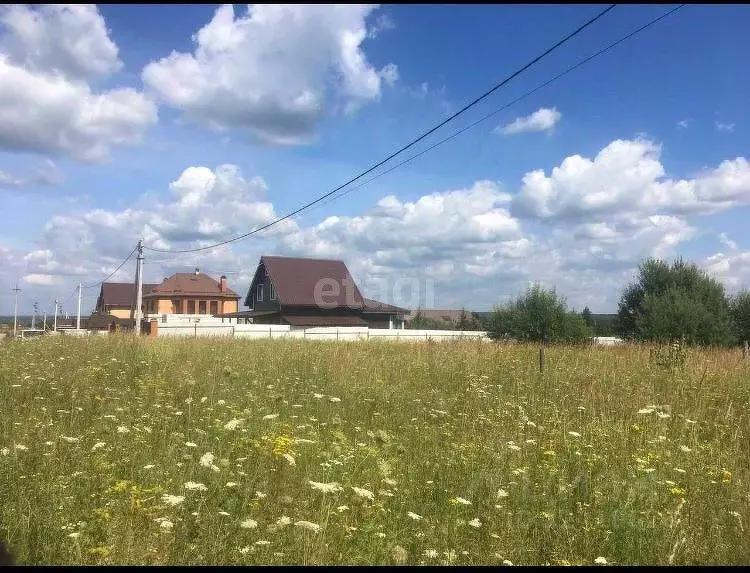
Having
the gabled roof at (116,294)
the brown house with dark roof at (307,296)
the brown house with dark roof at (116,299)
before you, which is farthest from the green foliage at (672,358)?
the gabled roof at (116,294)

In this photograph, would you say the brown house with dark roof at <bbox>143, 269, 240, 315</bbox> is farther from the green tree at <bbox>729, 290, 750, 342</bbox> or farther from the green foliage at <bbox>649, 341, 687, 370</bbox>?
the green foliage at <bbox>649, 341, 687, 370</bbox>

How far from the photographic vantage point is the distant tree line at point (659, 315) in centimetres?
2664

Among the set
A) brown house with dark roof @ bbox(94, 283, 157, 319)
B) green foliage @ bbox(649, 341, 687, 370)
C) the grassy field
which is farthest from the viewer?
brown house with dark roof @ bbox(94, 283, 157, 319)

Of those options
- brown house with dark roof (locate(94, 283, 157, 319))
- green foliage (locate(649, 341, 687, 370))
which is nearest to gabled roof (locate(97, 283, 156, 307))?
brown house with dark roof (locate(94, 283, 157, 319))

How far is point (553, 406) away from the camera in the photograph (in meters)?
6.93

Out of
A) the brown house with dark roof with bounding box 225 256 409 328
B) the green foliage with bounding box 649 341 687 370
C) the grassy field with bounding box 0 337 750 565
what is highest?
the brown house with dark roof with bounding box 225 256 409 328

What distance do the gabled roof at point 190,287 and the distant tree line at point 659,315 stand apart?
145 feet

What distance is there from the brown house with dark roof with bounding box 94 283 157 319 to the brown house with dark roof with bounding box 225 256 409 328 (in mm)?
34848

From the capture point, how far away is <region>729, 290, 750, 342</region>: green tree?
30703 mm

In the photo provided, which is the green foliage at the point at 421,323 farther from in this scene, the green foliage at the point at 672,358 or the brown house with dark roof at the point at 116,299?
→ the green foliage at the point at 672,358

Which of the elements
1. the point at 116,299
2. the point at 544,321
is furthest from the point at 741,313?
the point at 116,299

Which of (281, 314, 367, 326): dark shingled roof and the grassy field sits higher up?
(281, 314, 367, 326): dark shingled roof
